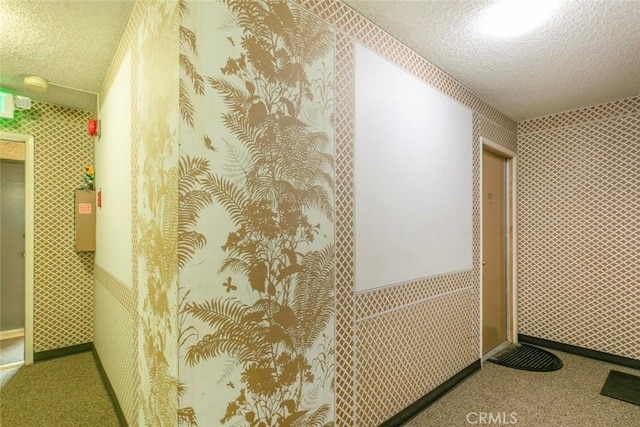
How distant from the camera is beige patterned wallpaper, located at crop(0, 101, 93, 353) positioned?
120 inches

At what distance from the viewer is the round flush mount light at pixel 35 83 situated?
2.49 m

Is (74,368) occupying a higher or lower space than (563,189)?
lower

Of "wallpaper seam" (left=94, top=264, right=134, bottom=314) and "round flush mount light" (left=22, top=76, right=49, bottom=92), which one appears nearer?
"wallpaper seam" (left=94, top=264, right=134, bottom=314)

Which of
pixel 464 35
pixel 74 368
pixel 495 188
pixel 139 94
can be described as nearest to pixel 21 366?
pixel 74 368

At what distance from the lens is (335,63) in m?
1.70

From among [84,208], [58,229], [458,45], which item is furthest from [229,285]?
[58,229]

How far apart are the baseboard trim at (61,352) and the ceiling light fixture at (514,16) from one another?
4.68 metres

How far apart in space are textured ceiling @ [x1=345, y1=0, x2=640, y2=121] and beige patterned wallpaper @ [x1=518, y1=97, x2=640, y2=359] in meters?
0.44

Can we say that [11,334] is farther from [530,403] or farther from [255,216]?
[530,403]

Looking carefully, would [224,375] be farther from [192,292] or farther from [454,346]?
[454,346]

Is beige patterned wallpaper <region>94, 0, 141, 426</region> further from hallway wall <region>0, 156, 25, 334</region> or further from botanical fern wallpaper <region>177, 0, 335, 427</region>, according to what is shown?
hallway wall <region>0, 156, 25, 334</region>

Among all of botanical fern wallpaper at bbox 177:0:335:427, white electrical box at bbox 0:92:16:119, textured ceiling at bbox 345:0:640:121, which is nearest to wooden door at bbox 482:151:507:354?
textured ceiling at bbox 345:0:640:121

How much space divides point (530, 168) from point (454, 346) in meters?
2.45

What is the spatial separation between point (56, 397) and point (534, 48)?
14.8 feet
